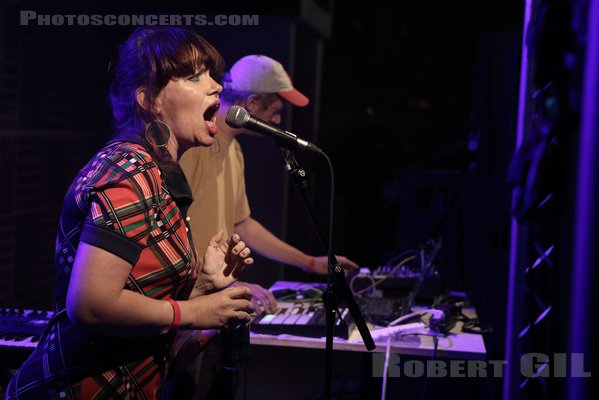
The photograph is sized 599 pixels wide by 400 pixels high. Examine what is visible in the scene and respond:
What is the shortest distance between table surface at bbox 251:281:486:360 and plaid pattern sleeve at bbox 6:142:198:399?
0.77 meters

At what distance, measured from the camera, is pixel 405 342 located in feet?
8.22

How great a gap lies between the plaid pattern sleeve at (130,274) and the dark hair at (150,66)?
15cm

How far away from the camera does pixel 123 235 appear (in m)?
1.57

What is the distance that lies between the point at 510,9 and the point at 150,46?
7995 millimetres

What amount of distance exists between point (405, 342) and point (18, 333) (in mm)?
1431

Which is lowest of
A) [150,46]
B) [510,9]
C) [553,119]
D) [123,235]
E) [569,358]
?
[569,358]

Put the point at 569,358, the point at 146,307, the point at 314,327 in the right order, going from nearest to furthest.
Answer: the point at 569,358 → the point at 146,307 → the point at 314,327

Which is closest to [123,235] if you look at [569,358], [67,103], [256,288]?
[569,358]

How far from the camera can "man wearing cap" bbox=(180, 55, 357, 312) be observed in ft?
9.12

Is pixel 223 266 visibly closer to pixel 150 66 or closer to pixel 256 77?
pixel 150 66

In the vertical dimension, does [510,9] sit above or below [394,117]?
above

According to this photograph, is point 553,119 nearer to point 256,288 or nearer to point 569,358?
point 569,358

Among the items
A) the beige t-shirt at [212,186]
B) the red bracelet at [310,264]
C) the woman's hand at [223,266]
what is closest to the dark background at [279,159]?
the beige t-shirt at [212,186]

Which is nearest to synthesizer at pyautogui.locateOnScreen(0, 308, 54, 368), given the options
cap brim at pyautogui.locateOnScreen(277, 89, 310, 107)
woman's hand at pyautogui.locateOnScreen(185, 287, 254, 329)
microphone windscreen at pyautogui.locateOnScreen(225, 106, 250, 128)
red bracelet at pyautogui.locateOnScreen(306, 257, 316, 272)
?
woman's hand at pyautogui.locateOnScreen(185, 287, 254, 329)
